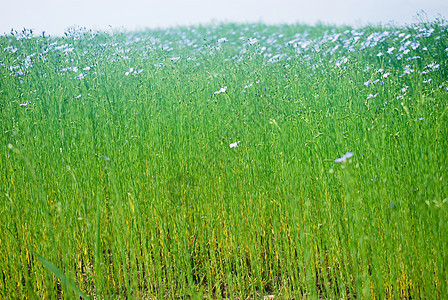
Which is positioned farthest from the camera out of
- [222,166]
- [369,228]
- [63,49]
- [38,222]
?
[63,49]

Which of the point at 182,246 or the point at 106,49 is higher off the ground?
the point at 106,49

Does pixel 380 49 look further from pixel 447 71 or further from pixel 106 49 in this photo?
pixel 106 49

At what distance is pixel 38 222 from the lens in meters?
1.98

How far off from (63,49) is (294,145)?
5502mm

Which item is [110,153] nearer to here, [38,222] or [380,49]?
[38,222]

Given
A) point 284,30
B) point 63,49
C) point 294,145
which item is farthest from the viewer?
point 284,30

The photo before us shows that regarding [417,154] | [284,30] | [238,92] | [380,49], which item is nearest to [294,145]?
[417,154]

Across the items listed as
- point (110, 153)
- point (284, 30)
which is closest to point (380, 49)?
point (110, 153)

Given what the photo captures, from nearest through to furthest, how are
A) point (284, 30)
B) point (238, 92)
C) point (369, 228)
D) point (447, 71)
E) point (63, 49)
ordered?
1. point (369, 228)
2. point (238, 92)
3. point (447, 71)
4. point (63, 49)
5. point (284, 30)

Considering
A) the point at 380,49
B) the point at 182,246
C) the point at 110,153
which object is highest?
the point at 380,49

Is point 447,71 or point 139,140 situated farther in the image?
point 447,71

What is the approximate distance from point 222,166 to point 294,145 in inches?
19.3

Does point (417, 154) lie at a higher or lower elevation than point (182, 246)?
higher

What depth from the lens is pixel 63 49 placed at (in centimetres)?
679
